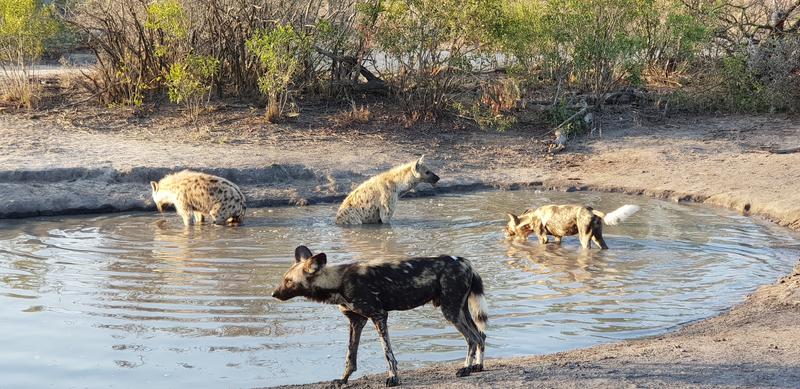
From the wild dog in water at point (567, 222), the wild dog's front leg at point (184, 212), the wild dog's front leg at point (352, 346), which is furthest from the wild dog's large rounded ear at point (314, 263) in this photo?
the wild dog's front leg at point (184, 212)

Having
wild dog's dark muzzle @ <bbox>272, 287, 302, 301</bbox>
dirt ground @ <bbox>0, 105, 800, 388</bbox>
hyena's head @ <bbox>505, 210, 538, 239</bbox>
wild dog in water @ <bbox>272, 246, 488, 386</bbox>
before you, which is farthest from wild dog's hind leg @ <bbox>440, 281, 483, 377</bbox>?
dirt ground @ <bbox>0, 105, 800, 388</bbox>

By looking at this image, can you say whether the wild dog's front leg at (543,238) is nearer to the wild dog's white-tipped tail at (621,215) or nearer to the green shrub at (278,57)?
the wild dog's white-tipped tail at (621,215)

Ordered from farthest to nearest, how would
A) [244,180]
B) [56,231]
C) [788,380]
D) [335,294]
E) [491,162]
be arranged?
[491,162] < [244,180] < [56,231] < [335,294] < [788,380]

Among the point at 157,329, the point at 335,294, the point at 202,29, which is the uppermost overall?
the point at 202,29

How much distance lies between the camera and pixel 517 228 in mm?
11898

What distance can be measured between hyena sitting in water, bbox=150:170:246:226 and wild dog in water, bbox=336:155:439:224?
4.24 ft

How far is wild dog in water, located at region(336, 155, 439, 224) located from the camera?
12969mm

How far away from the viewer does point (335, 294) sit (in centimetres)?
662

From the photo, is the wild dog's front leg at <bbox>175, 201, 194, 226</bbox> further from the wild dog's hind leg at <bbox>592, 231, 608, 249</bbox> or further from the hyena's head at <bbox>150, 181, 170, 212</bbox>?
the wild dog's hind leg at <bbox>592, 231, 608, 249</bbox>

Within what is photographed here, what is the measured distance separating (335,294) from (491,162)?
9.90 m

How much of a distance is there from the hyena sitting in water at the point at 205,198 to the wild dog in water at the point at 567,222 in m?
3.38

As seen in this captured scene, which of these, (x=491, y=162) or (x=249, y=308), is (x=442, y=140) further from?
(x=249, y=308)

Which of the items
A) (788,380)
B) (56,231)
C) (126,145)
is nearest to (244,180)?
(126,145)

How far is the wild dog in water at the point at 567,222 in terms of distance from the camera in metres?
11.1
